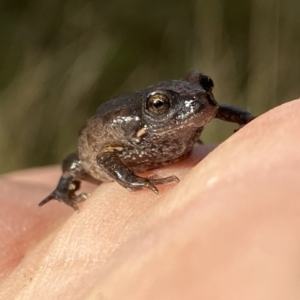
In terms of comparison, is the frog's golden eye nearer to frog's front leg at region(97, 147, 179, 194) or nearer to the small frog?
the small frog

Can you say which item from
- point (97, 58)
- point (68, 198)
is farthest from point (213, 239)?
point (97, 58)

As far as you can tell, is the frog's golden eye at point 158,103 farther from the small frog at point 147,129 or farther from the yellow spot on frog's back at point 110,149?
the yellow spot on frog's back at point 110,149

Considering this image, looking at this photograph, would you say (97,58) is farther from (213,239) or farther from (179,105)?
(213,239)

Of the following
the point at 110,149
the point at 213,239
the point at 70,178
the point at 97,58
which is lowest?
the point at 70,178

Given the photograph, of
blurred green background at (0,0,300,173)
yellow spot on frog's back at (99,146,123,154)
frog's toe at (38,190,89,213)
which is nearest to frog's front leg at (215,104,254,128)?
yellow spot on frog's back at (99,146,123,154)

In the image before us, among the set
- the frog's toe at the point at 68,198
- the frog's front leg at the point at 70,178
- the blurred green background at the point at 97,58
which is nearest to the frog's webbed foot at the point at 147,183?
the frog's toe at the point at 68,198

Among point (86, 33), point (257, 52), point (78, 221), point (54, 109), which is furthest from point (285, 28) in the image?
point (78, 221)

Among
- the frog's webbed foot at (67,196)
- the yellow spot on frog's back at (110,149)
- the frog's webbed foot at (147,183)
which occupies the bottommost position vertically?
the frog's webbed foot at (67,196)
